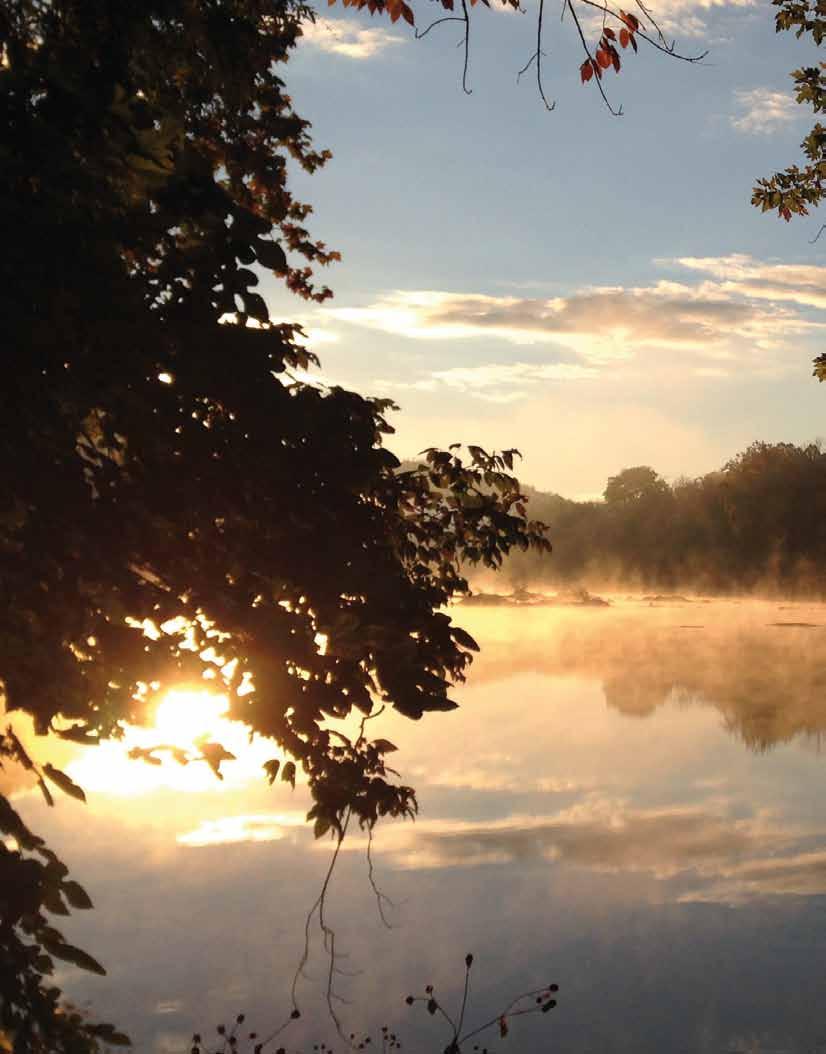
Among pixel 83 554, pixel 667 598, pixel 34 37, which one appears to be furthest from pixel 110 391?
pixel 667 598

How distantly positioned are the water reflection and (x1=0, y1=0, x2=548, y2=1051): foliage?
6.91m

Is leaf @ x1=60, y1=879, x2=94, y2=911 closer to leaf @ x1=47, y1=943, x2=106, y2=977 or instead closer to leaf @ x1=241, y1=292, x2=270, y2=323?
leaf @ x1=47, y1=943, x2=106, y2=977

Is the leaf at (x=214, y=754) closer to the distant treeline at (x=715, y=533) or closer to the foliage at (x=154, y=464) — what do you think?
the foliage at (x=154, y=464)

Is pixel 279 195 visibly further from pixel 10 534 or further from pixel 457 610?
pixel 457 610

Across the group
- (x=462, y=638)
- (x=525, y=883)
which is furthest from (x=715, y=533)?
(x=462, y=638)

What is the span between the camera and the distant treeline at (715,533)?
6369 cm

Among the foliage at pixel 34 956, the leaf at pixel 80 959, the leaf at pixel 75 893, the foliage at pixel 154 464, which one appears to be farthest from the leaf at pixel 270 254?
the leaf at pixel 80 959

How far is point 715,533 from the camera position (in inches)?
2667

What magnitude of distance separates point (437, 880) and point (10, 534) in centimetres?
1602

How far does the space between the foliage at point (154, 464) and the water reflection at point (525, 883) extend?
6.91 m

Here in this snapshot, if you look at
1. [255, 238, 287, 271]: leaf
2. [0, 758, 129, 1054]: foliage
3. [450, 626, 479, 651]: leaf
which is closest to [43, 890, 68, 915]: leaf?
[0, 758, 129, 1054]: foliage

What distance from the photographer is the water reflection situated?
15023mm

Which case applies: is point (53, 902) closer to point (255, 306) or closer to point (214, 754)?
point (214, 754)

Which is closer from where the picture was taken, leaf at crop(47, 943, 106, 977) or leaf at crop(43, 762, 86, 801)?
leaf at crop(47, 943, 106, 977)
